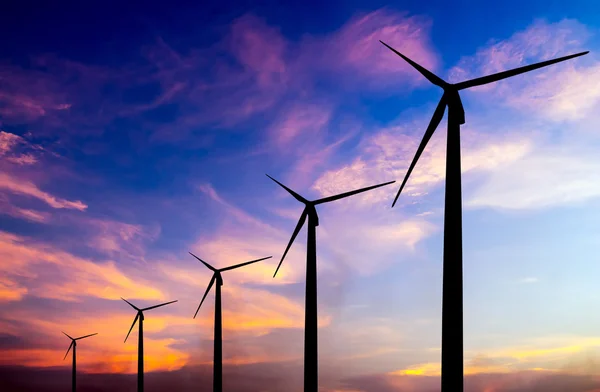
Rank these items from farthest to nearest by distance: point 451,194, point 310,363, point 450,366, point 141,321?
point 141,321
point 310,363
point 451,194
point 450,366

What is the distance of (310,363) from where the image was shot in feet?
187

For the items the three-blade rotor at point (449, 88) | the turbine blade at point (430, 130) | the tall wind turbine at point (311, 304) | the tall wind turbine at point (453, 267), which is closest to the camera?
the tall wind turbine at point (453, 267)

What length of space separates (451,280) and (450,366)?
4062 millimetres

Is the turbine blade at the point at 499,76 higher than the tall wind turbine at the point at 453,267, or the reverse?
the turbine blade at the point at 499,76

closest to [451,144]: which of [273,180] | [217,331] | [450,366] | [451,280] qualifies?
[451,280]

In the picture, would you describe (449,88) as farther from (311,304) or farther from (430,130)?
(311,304)

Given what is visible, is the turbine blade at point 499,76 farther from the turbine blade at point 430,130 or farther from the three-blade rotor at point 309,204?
the three-blade rotor at point 309,204

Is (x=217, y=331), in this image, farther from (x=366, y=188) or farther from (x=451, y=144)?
(x=451, y=144)

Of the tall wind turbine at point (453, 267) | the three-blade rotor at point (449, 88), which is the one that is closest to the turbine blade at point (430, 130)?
the three-blade rotor at point (449, 88)

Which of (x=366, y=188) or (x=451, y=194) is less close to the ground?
(x=366, y=188)

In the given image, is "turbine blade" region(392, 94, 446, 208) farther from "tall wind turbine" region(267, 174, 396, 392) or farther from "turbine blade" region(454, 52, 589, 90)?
"tall wind turbine" region(267, 174, 396, 392)

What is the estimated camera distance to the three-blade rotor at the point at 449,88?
42.2 metres

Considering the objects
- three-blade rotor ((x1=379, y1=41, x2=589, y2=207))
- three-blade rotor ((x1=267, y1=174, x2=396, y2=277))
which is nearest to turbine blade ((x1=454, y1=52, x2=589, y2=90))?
three-blade rotor ((x1=379, y1=41, x2=589, y2=207))

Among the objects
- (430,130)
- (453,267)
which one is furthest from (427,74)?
(453,267)
